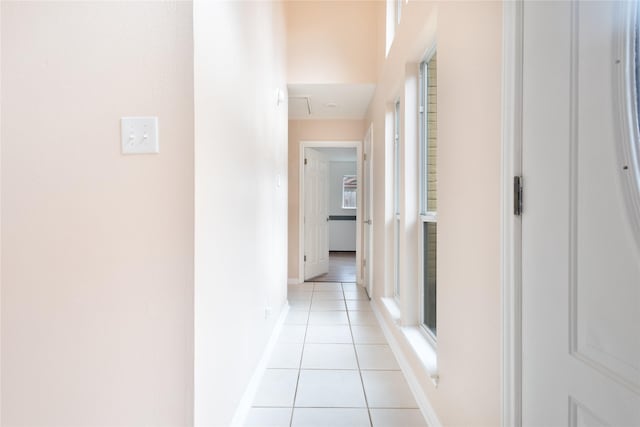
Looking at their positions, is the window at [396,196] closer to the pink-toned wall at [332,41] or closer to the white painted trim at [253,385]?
the pink-toned wall at [332,41]

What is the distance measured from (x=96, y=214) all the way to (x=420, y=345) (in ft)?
5.95

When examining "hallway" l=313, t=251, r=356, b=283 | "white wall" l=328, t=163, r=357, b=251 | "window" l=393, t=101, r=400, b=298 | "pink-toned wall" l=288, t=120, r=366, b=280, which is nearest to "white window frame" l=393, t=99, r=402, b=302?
"window" l=393, t=101, r=400, b=298

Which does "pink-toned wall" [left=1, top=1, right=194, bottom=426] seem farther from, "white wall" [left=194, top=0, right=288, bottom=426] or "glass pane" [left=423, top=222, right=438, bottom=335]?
"glass pane" [left=423, top=222, right=438, bottom=335]

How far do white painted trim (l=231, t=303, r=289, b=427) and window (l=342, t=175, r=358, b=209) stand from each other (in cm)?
616

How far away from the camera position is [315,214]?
5.29 metres

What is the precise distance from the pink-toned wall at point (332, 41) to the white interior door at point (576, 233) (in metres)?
2.95

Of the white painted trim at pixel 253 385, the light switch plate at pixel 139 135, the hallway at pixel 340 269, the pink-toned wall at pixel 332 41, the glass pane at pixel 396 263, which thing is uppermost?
the pink-toned wall at pixel 332 41

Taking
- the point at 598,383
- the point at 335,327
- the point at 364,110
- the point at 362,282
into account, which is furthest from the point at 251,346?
the point at 364,110

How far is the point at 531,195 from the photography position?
0.81 metres

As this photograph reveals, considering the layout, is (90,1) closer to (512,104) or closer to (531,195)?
(512,104)

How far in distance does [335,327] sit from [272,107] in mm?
2051

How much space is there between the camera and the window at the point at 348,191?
344 inches

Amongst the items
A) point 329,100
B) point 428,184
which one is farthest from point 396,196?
point 329,100

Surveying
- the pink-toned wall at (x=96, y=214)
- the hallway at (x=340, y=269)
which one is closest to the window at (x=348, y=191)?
the hallway at (x=340, y=269)
